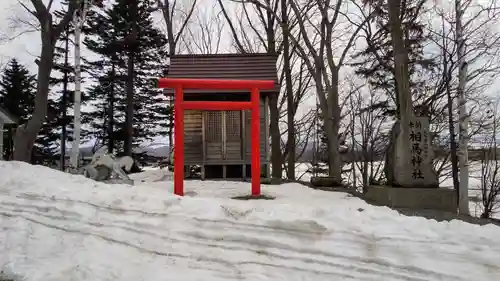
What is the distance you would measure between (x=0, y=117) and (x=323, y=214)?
18.5m

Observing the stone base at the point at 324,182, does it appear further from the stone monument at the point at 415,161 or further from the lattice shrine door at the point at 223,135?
the stone monument at the point at 415,161

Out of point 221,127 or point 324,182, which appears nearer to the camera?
point 324,182

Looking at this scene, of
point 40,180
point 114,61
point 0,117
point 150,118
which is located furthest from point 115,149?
point 40,180

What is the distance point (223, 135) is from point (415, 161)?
24.4 feet

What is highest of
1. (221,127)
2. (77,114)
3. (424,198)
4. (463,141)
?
(77,114)

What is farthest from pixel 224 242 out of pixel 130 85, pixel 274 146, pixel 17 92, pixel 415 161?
Result: pixel 17 92

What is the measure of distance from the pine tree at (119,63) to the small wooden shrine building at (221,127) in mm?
13895

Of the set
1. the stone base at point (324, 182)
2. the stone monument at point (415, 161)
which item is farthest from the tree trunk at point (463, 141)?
the stone monument at point (415, 161)

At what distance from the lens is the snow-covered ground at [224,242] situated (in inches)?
183

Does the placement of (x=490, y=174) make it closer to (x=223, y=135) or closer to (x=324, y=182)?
(x=324, y=182)

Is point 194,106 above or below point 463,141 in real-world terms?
above

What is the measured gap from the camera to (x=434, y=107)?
736 inches

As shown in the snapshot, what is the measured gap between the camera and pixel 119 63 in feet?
90.6

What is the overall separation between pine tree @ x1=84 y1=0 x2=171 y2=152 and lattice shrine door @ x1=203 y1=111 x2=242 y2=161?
602 inches
